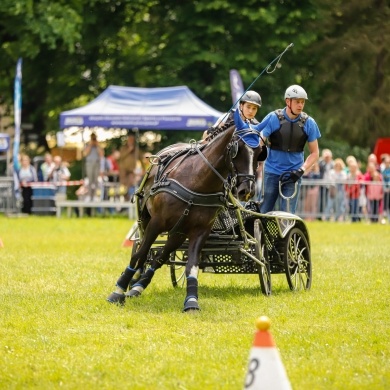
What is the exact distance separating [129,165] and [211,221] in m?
18.0

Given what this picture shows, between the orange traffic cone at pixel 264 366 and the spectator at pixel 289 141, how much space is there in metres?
6.05

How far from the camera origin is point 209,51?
3131 centimetres

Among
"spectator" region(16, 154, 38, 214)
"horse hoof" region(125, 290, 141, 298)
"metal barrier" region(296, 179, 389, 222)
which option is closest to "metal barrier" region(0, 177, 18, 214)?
"spectator" region(16, 154, 38, 214)

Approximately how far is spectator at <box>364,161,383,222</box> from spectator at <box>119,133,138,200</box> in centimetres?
584

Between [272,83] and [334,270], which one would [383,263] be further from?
[272,83]

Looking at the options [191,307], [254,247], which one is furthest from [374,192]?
[191,307]

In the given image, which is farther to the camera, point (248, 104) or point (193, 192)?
point (248, 104)

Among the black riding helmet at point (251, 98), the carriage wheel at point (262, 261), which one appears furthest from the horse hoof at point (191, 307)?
the black riding helmet at point (251, 98)

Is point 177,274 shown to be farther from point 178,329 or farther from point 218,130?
point 178,329

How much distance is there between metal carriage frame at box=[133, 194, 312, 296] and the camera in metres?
10.7

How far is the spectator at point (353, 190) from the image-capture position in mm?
25906

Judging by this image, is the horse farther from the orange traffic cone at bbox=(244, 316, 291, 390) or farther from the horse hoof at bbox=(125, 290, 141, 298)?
the orange traffic cone at bbox=(244, 316, 291, 390)

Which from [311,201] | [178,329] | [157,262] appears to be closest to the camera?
[178,329]

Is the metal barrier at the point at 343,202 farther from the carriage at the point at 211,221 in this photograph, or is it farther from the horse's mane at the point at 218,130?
the horse's mane at the point at 218,130
